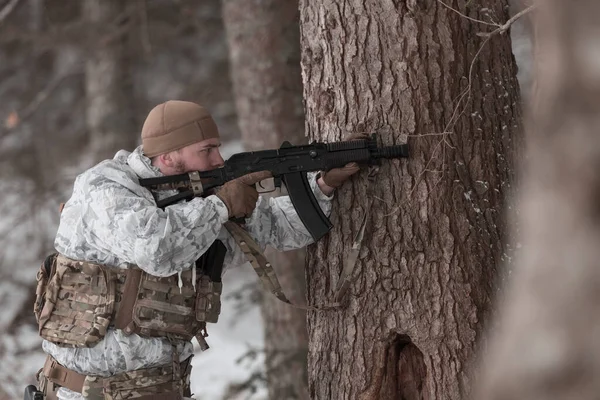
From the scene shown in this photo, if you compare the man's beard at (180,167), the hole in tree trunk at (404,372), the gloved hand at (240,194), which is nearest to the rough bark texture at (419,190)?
the hole in tree trunk at (404,372)

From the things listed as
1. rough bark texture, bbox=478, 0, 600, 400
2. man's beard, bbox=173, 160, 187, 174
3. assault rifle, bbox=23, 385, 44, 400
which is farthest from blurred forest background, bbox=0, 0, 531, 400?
rough bark texture, bbox=478, 0, 600, 400

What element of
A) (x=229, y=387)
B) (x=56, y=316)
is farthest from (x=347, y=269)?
(x=229, y=387)

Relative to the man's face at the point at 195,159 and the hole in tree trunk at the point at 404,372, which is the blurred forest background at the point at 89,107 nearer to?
the hole in tree trunk at the point at 404,372

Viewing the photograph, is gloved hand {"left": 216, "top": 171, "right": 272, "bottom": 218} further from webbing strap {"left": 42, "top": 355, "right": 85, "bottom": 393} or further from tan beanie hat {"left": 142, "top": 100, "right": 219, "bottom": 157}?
webbing strap {"left": 42, "top": 355, "right": 85, "bottom": 393}

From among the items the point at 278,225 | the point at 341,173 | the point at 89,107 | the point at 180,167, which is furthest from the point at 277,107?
the point at 89,107

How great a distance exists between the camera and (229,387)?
8633mm

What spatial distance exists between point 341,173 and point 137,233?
2.93 ft

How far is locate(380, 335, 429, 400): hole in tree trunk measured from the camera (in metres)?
4.13

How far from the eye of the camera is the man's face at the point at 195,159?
421 centimetres

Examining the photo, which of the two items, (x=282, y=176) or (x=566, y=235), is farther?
(x=282, y=176)

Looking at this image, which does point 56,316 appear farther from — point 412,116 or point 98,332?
point 412,116

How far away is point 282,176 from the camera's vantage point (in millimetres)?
4168

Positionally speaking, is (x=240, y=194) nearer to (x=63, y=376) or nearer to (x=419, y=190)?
(x=419, y=190)

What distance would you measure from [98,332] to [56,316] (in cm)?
24
